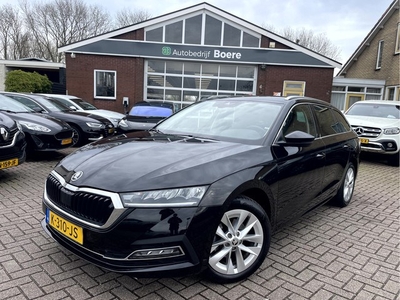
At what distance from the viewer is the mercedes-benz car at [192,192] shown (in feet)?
7.03

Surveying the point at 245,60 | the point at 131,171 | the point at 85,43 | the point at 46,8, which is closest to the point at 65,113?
the point at 131,171

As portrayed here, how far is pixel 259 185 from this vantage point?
2.70 meters

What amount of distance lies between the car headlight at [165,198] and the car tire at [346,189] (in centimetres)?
325

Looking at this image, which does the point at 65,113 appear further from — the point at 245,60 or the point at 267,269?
the point at 245,60

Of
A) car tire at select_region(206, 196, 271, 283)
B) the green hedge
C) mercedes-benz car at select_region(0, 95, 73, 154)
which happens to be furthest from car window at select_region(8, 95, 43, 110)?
the green hedge

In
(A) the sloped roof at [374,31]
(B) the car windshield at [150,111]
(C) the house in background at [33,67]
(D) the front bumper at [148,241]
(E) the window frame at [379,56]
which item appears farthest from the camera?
(C) the house in background at [33,67]

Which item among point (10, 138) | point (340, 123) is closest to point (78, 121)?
point (10, 138)

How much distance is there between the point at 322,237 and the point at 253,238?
1493 mm

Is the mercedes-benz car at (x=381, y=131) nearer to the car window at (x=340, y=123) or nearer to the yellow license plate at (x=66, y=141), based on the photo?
the car window at (x=340, y=123)

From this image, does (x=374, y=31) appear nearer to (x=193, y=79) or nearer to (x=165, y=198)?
(x=193, y=79)

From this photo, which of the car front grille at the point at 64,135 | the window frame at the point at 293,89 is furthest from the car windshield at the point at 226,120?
the window frame at the point at 293,89

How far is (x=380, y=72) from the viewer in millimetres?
20578

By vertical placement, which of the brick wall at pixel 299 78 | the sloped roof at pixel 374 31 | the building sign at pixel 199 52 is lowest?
the brick wall at pixel 299 78

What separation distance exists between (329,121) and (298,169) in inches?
58.7
